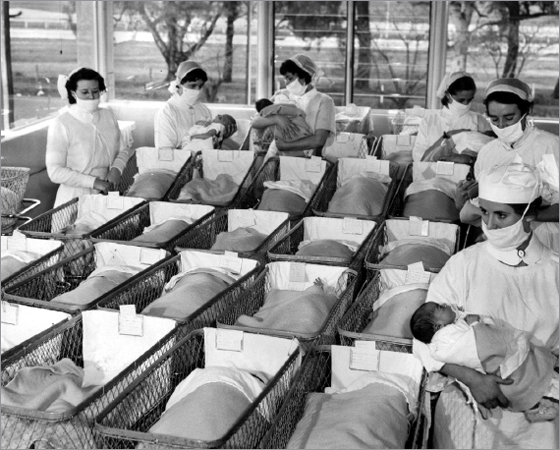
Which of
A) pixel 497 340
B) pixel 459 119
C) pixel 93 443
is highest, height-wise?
pixel 459 119

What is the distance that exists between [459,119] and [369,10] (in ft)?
11.1

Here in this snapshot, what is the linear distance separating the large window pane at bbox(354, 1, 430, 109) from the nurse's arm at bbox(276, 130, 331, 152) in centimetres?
331

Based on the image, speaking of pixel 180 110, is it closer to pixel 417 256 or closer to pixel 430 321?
pixel 417 256

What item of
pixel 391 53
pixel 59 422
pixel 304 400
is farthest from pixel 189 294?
pixel 391 53

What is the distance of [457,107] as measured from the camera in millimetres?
5918

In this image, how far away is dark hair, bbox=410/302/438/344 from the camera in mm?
2990

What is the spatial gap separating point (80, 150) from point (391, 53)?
4.72m

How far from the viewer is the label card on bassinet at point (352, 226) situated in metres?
4.82

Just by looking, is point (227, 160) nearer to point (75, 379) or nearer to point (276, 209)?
point (276, 209)

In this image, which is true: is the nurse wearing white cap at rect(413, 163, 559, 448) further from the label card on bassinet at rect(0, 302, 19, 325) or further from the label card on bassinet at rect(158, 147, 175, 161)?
the label card on bassinet at rect(158, 147, 175, 161)

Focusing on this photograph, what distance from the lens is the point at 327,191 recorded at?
18.4 feet

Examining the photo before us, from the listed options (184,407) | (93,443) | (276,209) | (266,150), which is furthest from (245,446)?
(266,150)

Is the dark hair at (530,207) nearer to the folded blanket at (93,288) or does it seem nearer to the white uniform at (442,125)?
the folded blanket at (93,288)

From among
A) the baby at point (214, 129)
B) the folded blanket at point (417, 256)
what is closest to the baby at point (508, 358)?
the folded blanket at point (417, 256)
